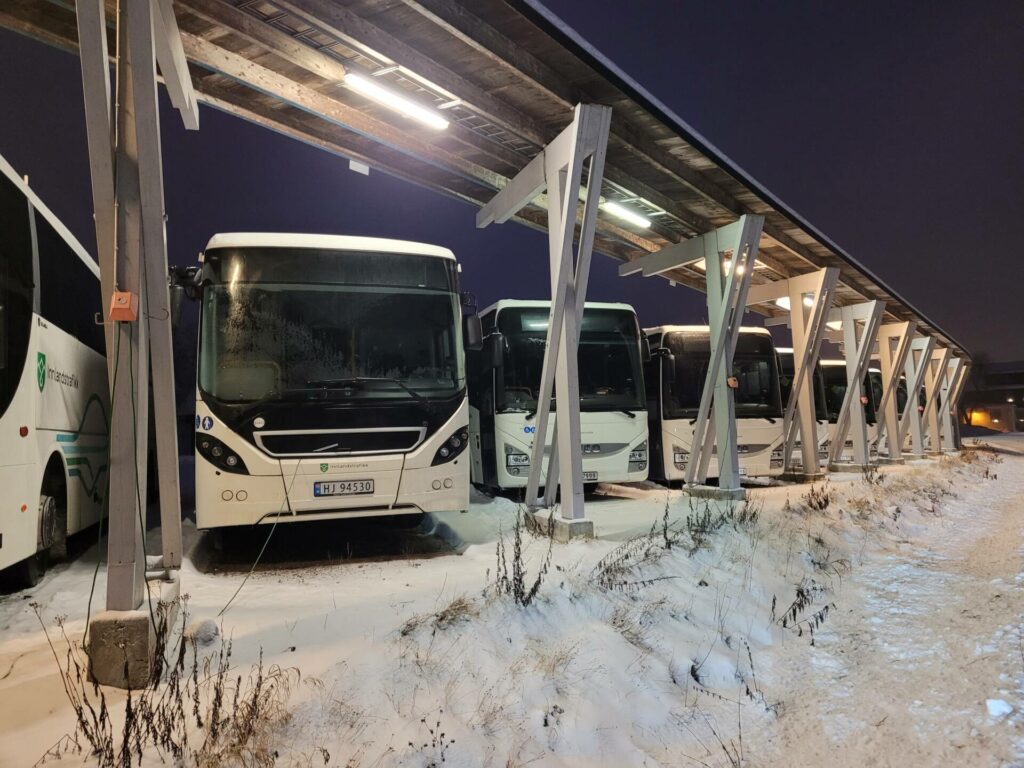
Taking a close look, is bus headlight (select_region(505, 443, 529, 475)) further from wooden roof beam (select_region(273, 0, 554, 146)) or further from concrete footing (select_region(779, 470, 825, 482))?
concrete footing (select_region(779, 470, 825, 482))

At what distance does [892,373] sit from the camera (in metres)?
20.4

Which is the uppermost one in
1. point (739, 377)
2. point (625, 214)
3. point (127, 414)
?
point (625, 214)

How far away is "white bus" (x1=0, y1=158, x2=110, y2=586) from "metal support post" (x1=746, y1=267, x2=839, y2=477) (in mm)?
12165

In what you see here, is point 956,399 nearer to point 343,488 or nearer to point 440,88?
point 440,88

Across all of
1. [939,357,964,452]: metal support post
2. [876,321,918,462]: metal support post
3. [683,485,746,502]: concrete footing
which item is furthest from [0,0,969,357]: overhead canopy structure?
[939,357,964,452]: metal support post

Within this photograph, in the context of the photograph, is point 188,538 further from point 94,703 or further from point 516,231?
point 516,231

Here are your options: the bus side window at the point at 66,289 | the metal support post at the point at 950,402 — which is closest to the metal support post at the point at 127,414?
the bus side window at the point at 66,289

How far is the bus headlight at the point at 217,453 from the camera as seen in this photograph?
19.7 feet

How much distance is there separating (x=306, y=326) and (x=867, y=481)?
33.4ft

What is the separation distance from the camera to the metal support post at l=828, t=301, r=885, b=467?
16.3 metres

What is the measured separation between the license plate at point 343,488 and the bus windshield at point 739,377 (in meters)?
7.98

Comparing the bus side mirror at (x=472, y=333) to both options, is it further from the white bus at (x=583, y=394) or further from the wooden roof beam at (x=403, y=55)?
the white bus at (x=583, y=394)

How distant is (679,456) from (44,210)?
418 inches

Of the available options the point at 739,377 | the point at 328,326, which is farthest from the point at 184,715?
the point at 739,377
